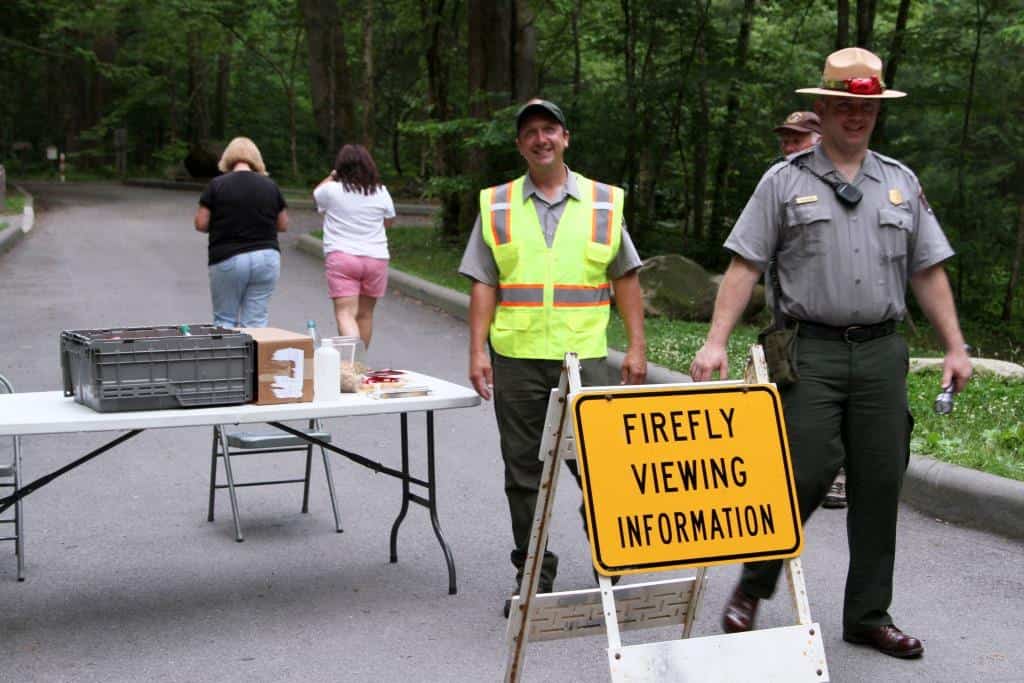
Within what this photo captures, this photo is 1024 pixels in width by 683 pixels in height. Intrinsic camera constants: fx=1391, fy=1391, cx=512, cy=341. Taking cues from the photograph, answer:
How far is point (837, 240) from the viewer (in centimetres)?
488

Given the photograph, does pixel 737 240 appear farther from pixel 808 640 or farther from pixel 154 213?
pixel 154 213

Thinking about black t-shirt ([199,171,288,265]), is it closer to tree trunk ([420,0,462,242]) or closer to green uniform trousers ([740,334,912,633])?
green uniform trousers ([740,334,912,633])

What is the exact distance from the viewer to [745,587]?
16.6 ft

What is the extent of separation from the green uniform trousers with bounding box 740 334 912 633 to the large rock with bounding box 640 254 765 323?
10437 mm

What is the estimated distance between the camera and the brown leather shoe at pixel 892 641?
16.7ft

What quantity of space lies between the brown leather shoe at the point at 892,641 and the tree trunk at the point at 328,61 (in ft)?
93.1

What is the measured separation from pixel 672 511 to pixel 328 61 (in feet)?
104

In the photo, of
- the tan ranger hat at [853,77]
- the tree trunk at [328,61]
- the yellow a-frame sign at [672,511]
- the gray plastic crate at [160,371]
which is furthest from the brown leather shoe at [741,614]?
the tree trunk at [328,61]

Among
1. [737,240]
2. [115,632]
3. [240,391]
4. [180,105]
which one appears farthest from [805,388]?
[180,105]

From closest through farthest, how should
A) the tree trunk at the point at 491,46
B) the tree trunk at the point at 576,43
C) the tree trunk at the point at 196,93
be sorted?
the tree trunk at the point at 576,43 → the tree trunk at the point at 491,46 → the tree trunk at the point at 196,93

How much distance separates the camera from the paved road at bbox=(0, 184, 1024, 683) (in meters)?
5.09

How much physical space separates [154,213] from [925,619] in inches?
1092

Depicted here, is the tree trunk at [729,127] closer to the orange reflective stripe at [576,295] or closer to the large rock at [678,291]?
the large rock at [678,291]

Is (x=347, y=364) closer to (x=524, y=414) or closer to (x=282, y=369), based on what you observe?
(x=282, y=369)
